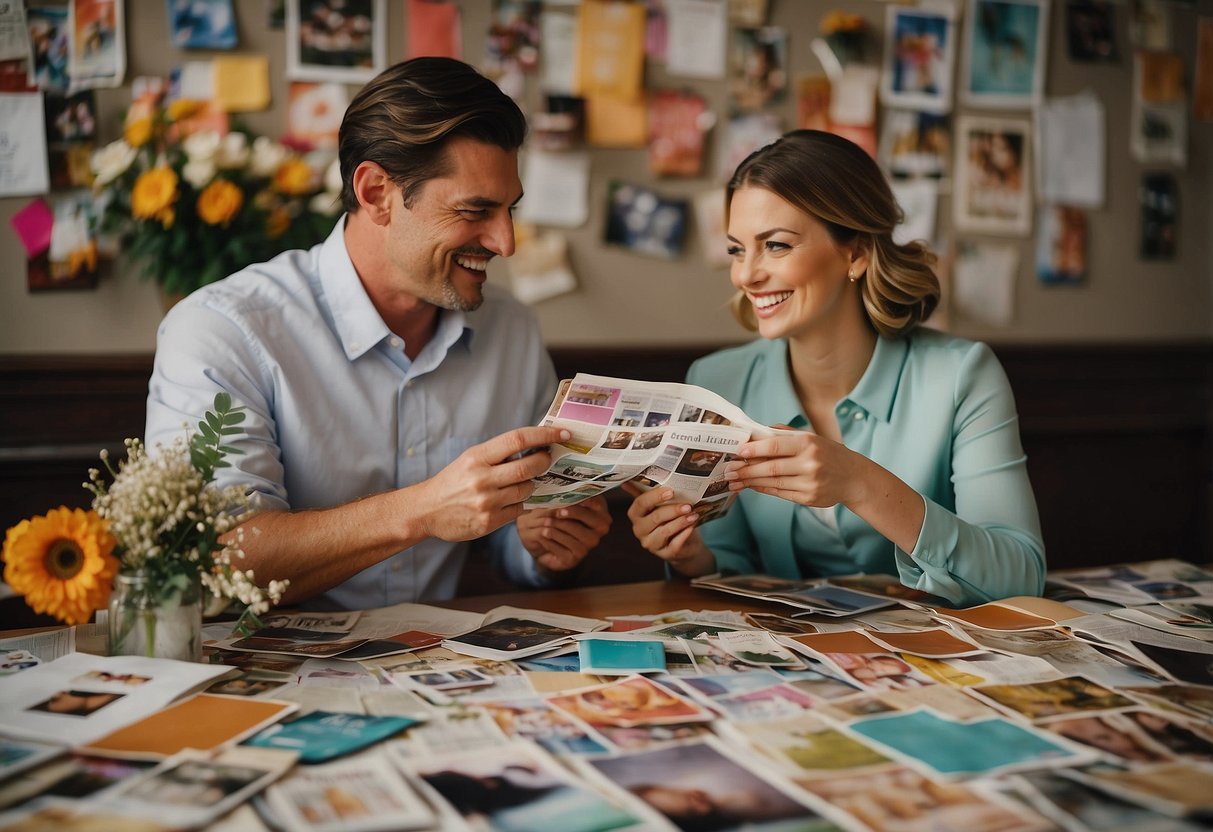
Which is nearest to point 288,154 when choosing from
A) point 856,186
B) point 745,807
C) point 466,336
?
point 466,336

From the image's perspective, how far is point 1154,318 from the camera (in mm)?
3650

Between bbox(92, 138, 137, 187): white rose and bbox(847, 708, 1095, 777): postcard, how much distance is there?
5.98ft

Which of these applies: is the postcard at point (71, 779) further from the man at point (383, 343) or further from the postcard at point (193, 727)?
the man at point (383, 343)

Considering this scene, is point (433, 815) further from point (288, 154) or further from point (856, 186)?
point (288, 154)

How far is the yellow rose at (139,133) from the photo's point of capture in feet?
7.48

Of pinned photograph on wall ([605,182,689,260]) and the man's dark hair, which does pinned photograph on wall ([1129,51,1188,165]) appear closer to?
pinned photograph on wall ([605,182,689,260])

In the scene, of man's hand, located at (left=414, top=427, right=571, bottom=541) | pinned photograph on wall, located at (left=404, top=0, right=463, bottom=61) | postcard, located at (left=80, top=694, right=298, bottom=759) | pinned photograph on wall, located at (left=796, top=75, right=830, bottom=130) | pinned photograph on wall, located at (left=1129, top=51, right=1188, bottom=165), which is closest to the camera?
postcard, located at (left=80, top=694, right=298, bottom=759)

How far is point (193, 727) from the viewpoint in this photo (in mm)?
1156

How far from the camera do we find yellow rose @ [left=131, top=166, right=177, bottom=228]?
2229mm

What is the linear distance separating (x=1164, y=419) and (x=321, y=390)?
281cm

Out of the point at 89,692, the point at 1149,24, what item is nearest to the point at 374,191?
the point at 89,692

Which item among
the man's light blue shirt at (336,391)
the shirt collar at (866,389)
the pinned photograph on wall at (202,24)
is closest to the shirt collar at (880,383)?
the shirt collar at (866,389)

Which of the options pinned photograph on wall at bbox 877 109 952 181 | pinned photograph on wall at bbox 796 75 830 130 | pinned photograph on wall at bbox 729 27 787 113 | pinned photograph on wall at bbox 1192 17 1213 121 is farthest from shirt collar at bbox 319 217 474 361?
pinned photograph on wall at bbox 1192 17 1213 121

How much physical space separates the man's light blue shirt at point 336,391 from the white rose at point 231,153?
0.38m
